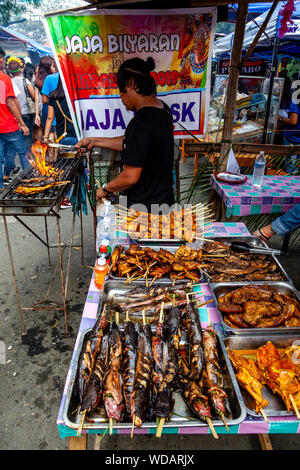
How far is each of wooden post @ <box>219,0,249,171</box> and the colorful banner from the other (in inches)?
13.6

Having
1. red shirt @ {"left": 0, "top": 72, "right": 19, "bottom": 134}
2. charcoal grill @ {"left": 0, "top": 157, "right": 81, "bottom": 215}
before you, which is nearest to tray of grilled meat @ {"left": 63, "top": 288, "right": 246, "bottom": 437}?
charcoal grill @ {"left": 0, "top": 157, "right": 81, "bottom": 215}

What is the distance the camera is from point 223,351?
191 centimetres

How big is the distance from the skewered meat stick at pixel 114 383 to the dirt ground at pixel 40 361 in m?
1.31

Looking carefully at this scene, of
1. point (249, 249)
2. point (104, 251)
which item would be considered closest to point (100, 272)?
point (104, 251)

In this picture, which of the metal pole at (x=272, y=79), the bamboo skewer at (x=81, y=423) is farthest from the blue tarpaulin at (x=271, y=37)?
the bamboo skewer at (x=81, y=423)

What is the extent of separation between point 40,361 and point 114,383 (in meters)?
2.14

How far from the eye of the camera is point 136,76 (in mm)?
2955

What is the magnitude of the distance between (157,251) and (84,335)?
1.21m

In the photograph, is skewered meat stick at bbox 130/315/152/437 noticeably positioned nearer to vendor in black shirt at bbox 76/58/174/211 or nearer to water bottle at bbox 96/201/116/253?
water bottle at bbox 96/201/116/253

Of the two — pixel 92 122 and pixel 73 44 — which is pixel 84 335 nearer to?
pixel 92 122

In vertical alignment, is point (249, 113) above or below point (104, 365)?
above

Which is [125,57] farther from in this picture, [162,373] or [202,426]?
[202,426]

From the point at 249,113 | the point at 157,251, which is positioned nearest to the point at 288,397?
the point at 157,251

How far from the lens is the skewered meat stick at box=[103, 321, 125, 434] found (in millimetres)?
1569
